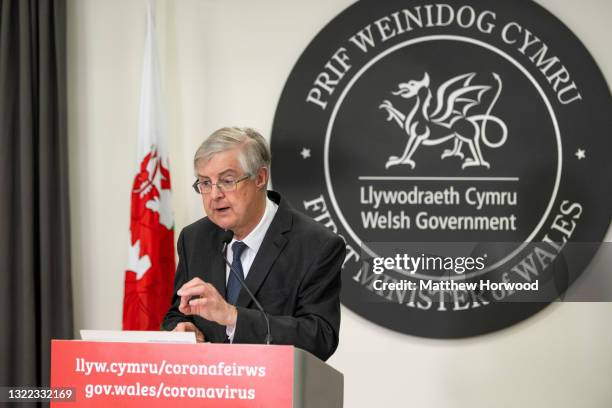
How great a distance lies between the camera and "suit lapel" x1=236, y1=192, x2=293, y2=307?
2613 mm

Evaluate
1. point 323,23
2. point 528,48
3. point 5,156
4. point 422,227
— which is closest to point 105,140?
point 5,156

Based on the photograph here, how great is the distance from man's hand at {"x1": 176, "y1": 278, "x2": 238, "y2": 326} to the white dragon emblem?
6.78 feet

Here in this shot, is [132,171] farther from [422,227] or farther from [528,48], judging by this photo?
[528,48]

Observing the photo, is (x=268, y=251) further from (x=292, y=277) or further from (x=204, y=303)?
(x=204, y=303)

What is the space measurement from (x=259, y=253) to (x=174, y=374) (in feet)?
2.80

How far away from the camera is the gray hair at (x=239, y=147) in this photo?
8.55ft

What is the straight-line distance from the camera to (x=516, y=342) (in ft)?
13.1

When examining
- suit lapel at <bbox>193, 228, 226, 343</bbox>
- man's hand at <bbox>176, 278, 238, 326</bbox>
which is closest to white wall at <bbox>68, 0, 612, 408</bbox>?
suit lapel at <bbox>193, 228, 226, 343</bbox>

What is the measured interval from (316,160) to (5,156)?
1510mm

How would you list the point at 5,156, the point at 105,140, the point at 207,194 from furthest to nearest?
the point at 105,140 → the point at 5,156 → the point at 207,194

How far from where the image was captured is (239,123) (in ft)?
13.6

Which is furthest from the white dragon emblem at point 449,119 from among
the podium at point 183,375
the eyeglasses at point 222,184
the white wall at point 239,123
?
the podium at point 183,375

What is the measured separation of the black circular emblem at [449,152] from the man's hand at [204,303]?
1.93 meters

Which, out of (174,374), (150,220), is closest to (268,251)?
(174,374)
